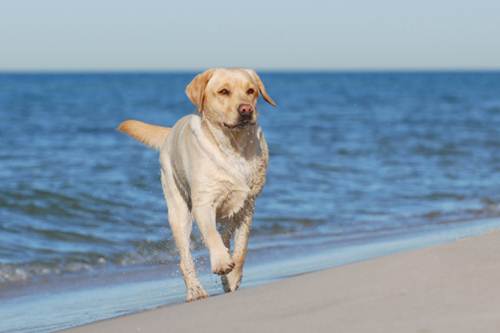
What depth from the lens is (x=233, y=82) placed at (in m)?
5.13

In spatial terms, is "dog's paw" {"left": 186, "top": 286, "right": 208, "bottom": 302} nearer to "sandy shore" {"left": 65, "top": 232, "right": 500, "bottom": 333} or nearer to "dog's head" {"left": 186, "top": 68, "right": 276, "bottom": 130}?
"sandy shore" {"left": 65, "top": 232, "right": 500, "bottom": 333}

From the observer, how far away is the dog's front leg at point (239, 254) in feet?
17.6

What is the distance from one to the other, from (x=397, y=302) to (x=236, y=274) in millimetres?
1786

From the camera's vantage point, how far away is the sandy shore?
3.45m

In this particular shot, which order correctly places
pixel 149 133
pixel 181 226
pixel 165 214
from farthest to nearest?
pixel 165 214 → pixel 149 133 → pixel 181 226

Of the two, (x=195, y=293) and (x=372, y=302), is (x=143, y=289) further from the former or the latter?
(x=372, y=302)

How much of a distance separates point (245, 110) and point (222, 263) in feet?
2.61

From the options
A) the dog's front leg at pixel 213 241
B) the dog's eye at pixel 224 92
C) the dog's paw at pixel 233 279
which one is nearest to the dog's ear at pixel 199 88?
the dog's eye at pixel 224 92

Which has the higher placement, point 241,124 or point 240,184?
point 241,124

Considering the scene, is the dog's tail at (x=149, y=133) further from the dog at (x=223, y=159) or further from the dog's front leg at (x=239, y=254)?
the dog's front leg at (x=239, y=254)

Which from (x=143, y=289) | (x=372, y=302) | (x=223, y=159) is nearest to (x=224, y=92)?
(x=223, y=159)

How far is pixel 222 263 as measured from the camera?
16.5 ft

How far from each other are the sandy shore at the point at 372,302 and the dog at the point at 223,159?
Answer: 0.68 metres

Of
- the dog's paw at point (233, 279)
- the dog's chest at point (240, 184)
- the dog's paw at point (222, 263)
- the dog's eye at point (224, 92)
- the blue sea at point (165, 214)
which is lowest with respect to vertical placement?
the blue sea at point (165, 214)
